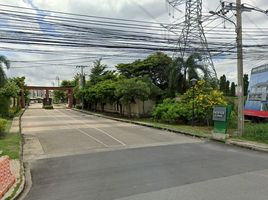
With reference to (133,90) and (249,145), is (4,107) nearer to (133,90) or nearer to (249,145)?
(133,90)

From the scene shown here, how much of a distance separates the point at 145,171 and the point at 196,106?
20.6 m

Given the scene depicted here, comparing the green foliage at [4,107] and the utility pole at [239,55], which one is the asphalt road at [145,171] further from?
the green foliage at [4,107]

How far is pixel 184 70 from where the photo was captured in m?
42.2

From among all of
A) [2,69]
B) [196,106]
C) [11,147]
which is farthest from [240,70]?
[2,69]

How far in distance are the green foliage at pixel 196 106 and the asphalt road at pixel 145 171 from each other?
→ 11268mm

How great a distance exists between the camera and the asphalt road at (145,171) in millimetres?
9453

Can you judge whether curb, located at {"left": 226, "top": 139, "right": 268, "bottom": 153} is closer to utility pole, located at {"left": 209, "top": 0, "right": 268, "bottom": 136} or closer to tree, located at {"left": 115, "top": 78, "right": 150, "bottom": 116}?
utility pole, located at {"left": 209, "top": 0, "right": 268, "bottom": 136}

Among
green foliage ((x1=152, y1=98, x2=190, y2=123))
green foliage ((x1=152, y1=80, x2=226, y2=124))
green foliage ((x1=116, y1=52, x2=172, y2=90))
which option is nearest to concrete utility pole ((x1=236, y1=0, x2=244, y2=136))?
green foliage ((x1=152, y1=80, x2=226, y2=124))

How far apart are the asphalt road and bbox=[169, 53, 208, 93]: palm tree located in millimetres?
21349

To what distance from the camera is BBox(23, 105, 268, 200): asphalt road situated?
9.45 m

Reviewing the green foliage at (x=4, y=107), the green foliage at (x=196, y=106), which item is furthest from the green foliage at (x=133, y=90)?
the green foliage at (x=4, y=107)

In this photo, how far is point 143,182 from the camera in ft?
35.0

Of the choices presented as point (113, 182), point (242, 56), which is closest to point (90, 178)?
point (113, 182)

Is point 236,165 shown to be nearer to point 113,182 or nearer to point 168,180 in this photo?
point 168,180
